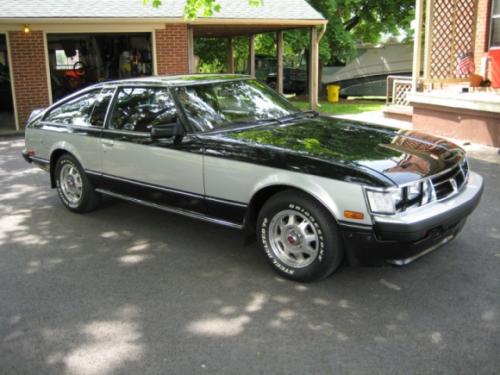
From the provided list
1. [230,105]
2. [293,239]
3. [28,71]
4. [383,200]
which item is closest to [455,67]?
[230,105]

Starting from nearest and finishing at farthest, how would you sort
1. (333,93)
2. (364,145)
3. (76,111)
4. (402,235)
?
(402,235)
(364,145)
(76,111)
(333,93)

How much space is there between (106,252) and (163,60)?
427 inches

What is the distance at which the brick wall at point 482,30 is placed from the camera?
40.0 ft

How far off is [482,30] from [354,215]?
10137 millimetres

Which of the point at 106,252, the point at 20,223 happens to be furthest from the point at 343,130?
the point at 20,223

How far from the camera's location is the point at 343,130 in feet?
16.7

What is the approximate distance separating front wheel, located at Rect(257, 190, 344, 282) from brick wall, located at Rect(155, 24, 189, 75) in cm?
1160

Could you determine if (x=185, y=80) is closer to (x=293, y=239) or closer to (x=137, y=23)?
(x=293, y=239)

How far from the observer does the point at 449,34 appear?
1277 cm

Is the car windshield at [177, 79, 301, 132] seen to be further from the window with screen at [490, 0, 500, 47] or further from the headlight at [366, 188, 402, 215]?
the window with screen at [490, 0, 500, 47]

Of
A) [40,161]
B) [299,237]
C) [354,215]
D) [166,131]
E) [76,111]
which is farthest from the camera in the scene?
[40,161]

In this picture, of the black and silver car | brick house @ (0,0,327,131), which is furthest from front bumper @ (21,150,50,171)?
brick house @ (0,0,327,131)

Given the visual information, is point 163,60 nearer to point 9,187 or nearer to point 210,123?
point 9,187

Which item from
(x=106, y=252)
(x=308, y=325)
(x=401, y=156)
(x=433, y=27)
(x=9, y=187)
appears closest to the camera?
(x=308, y=325)
